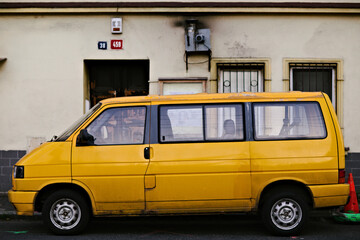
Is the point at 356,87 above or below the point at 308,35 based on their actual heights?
below

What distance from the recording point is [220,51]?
1109cm

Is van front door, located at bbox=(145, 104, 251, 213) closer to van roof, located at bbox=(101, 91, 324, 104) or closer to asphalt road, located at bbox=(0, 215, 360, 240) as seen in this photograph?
van roof, located at bbox=(101, 91, 324, 104)

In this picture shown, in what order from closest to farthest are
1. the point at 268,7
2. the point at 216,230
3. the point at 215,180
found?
the point at 215,180
the point at 216,230
the point at 268,7

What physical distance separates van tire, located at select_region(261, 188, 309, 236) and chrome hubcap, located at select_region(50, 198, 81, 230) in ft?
8.68

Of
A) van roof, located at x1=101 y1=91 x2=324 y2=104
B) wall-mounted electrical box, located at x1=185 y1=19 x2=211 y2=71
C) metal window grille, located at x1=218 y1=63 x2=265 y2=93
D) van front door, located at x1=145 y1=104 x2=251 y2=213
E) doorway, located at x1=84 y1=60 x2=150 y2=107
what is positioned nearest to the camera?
van front door, located at x1=145 y1=104 x2=251 y2=213

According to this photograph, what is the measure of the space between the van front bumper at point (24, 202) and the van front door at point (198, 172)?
161 centimetres

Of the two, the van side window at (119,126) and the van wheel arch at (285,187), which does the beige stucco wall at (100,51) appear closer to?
the van side window at (119,126)

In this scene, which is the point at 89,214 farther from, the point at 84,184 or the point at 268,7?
the point at 268,7

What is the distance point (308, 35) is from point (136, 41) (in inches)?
151

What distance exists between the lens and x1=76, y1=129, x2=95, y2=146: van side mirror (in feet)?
23.0

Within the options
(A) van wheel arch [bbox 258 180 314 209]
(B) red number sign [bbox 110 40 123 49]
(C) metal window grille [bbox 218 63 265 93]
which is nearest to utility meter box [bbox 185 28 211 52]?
(C) metal window grille [bbox 218 63 265 93]

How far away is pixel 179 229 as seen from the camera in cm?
774

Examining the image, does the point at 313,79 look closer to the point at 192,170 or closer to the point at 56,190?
the point at 192,170

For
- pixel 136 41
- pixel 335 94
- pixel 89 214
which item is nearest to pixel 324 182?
pixel 89 214
